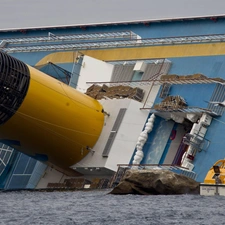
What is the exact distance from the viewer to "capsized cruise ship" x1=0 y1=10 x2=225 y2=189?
68375 millimetres

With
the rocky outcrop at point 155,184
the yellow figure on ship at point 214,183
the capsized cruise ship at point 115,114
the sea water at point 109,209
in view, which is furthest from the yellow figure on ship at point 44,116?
the yellow figure on ship at point 214,183

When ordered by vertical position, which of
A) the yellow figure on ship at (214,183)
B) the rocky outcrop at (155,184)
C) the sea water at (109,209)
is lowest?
the sea water at (109,209)

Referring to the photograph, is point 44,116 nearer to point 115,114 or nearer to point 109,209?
point 115,114

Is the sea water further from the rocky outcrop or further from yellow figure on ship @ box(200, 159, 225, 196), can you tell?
the rocky outcrop

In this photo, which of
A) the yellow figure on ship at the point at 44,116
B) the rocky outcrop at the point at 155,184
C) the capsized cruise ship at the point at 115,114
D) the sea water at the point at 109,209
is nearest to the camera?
the sea water at the point at 109,209

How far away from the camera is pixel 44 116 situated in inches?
2685

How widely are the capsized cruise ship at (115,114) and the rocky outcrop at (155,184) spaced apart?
480 cm

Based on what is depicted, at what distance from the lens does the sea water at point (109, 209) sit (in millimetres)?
50438

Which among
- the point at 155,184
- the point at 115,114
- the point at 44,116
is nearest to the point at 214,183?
the point at 155,184

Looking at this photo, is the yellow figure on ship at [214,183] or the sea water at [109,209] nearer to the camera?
the sea water at [109,209]

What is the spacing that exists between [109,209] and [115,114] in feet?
59.7

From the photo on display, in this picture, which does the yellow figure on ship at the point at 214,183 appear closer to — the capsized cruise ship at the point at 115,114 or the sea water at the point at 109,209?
the sea water at the point at 109,209

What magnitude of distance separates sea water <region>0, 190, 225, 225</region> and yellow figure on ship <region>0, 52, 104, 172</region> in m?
4.69

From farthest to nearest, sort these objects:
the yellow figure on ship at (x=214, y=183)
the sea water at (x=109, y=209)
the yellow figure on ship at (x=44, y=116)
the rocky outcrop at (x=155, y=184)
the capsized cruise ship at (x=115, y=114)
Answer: the capsized cruise ship at (x=115, y=114), the yellow figure on ship at (x=44, y=116), the rocky outcrop at (x=155, y=184), the yellow figure on ship at (x=214, y=183), the sea water at (x=109, y=209)
